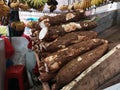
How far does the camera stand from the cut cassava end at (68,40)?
50.9 inches

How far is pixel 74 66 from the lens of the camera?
1.08 m

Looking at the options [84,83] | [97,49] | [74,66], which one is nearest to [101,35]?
[97,49]

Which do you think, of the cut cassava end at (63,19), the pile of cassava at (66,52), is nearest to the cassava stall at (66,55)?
the pile of cassava at (66,52)

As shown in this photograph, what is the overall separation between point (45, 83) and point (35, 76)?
1723 mm

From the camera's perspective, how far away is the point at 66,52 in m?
1.17

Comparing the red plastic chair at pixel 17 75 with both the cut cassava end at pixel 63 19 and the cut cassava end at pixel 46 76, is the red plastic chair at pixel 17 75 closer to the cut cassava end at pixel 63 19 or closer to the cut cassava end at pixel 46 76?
the cut cassava end at pixel 63 19

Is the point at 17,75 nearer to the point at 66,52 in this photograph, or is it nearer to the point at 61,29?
the point at 61,29

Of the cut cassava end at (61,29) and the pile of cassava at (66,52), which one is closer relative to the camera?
the pile of cassava at (66,52)

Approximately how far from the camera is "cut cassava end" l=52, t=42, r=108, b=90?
106 centimetres

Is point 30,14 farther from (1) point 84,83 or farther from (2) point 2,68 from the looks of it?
(1) point 84,83

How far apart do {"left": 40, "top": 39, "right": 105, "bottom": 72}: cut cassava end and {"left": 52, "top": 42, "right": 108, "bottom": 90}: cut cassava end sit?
3 centimetres

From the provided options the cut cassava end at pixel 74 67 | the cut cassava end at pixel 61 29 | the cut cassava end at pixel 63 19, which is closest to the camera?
the cut cassava end at pixel 74 67

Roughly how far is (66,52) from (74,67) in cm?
12

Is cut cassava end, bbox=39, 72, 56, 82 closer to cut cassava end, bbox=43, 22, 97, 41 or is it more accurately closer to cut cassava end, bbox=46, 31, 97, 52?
cut cassava end, bbox=46, 31, 97, 52
